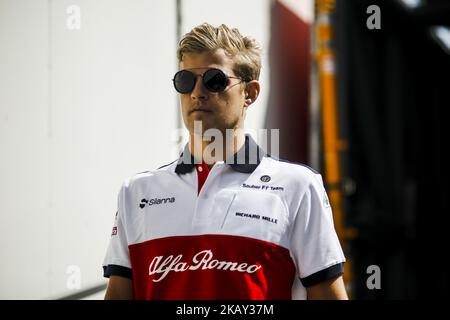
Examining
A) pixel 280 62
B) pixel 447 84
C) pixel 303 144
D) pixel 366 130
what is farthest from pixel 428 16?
pixel 280 62

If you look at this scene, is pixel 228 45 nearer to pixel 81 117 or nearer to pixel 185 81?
pixel 185 81

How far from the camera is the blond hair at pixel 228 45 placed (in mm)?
1060

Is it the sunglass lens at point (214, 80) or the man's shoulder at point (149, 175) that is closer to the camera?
the sunglass lens at point (214, 80)

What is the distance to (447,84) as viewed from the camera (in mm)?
Result: 4582

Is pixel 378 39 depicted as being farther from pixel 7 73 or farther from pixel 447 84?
pixel 7 73

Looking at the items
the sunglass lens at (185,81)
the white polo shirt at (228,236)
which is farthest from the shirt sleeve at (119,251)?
the sunglass lens at (185,81)

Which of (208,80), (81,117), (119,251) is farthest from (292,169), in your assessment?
(81,117)

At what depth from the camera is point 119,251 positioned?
3.61 ft

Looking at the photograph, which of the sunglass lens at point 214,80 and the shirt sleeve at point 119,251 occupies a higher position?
the sunglass lens at point 214,80

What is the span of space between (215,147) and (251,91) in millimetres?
150

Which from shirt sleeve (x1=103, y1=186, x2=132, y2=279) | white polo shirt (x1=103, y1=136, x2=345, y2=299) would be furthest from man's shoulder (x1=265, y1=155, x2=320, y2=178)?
shirt sleeve (x1=103, y1=186, x2=132, y2=279)

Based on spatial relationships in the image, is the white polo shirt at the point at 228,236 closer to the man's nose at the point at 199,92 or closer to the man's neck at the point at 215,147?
the man's neck at the point at 215,147

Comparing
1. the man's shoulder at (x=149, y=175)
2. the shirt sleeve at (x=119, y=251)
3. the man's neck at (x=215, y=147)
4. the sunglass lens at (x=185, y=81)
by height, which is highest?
the sunglass lens at (x=185, y=81)

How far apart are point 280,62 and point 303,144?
2.25ft
